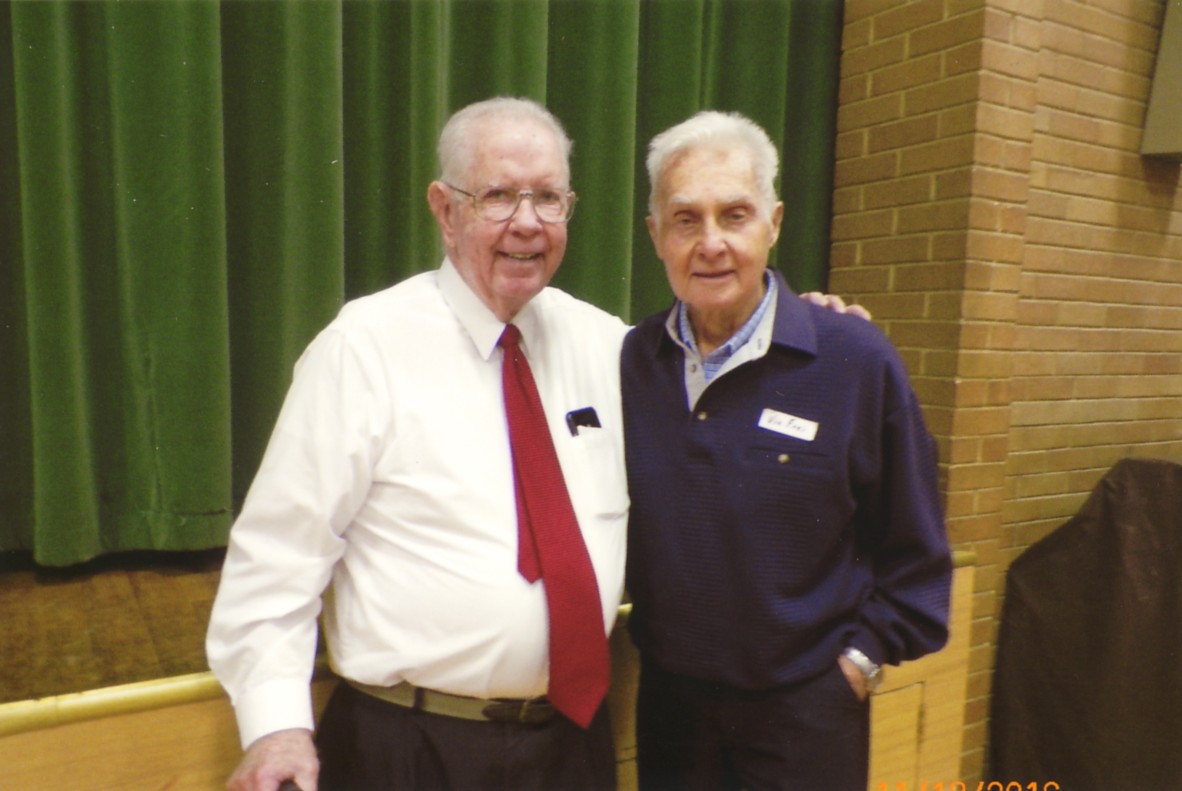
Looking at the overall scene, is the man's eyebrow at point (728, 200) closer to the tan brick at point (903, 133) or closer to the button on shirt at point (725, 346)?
the button on shirt at point (725, 346)

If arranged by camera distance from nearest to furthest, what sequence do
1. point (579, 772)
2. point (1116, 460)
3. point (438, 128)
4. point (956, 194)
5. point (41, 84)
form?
point (579, 772) < point (41, 84) < point (438, 128) < point (956, 194) < point (1116, 460)

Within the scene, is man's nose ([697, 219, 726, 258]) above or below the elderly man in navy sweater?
above

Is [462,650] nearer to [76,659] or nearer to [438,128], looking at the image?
[76,659]

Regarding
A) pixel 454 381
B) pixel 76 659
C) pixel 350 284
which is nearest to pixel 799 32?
pixel 350 284

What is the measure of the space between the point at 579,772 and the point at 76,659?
0.89 m

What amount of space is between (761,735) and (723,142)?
948mm

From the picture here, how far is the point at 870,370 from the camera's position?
1.29 metres

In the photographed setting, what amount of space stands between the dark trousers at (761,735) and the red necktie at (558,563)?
190 mm

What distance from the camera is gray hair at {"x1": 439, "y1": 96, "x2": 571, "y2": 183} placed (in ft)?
4.07

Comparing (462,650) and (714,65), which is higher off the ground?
(714,65)

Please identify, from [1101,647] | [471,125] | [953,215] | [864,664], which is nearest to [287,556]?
[471,125]

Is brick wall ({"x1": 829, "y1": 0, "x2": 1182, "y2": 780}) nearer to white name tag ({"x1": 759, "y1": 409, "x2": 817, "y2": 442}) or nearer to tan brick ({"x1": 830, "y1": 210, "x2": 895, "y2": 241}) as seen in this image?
tan brick ({"x1": 830, "y1": 210, "x2": 895, "y2": 241})

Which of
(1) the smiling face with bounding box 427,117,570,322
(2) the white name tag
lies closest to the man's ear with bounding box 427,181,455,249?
(1) the smiling face with bounding box 427,117,570,322
